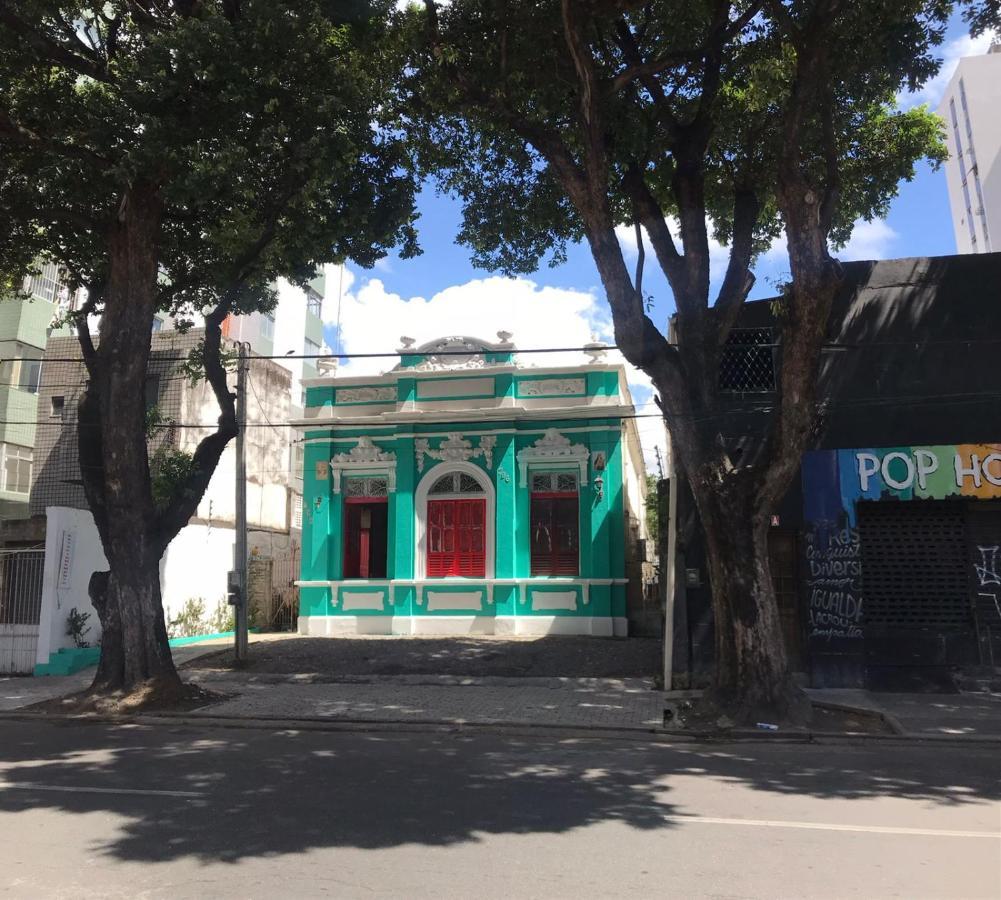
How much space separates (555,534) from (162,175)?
33.1 feet

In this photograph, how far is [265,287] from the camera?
43.1 feet

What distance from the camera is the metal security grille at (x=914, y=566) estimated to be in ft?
38.0

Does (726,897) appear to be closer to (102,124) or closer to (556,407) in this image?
(102,124)

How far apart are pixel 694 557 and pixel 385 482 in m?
7.90

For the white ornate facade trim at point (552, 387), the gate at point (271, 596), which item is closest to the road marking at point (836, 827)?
the white ornate facade trim at point (552, 387)

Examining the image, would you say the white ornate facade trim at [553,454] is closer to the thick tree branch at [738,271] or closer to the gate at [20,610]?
the thick tree branch at [738,271]

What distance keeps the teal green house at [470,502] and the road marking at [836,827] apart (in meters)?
10.9

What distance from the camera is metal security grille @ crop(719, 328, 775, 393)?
12750mm

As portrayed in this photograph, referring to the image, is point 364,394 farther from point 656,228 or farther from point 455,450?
point 656,228

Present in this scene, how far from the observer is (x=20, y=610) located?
14141 millimetres

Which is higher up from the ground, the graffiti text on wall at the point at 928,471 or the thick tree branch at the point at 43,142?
the thick tree branch at the point at 43,142

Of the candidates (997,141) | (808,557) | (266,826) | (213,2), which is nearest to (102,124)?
(213,2)

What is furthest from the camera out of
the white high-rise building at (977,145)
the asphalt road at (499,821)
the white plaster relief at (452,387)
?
the white high-rise building at (977,145)

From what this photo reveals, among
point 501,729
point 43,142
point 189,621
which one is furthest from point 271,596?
point 43,142
